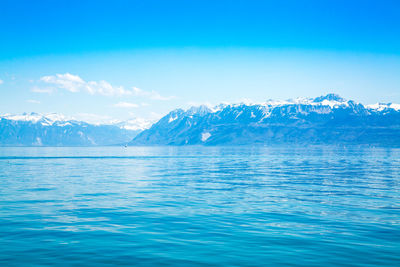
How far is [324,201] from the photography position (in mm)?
36656

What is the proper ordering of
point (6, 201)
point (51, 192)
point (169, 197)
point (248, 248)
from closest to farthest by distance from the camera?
point (248, 248) < point (6, 201) < point (169, 197) < point (51, 192)

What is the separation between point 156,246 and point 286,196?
23300 mm

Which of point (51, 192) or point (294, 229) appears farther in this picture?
point (51, 192)

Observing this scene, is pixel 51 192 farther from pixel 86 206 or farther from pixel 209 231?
pixel 209 231

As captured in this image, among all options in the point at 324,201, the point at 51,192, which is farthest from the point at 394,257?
the point at 51,192

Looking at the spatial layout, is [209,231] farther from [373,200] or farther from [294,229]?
[373,200]

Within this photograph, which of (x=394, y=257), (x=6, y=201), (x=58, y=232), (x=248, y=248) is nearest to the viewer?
(x=394, y=257)

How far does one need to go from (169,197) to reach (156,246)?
63.6 feet

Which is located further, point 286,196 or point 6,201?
point 286,196

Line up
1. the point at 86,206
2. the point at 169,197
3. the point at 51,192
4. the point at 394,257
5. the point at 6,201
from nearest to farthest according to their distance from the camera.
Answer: the point at 394,257, the point at 86,206, the point at 6,201, the point at 169,197, the point at 51,192

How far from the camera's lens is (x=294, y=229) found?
2431cm

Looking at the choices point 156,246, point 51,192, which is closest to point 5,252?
point 156,246

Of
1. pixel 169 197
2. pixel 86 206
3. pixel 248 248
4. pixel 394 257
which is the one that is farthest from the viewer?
pixel 169 197

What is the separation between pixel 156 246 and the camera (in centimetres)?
2027
